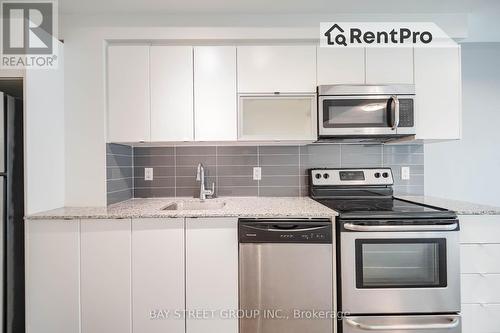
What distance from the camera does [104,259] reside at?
1.66 metres

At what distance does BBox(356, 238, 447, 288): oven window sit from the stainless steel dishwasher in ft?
0.75

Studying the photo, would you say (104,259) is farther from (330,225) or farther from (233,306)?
(330,225)

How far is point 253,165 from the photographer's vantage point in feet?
7.94

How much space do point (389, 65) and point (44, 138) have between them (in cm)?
250

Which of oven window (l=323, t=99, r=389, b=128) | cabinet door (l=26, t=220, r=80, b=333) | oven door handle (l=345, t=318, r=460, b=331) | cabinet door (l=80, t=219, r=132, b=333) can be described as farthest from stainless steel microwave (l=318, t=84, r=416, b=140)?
cabinet door (l=26, t=220, r=80, b=333)

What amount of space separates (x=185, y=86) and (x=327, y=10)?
1192 mm

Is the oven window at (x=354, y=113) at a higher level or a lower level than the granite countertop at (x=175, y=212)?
higher

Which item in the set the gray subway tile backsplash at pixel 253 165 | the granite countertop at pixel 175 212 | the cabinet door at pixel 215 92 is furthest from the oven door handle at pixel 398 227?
the cabinet door at pixel 215 92

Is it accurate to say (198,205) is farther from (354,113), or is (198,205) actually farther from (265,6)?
(265,6)

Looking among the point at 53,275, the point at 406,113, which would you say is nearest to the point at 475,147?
the point at 406,113

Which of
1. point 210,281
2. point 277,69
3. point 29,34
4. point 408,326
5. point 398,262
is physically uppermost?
point 29,34

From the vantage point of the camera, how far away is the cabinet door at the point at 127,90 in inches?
77.6

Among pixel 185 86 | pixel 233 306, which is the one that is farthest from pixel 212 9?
pixel 233 306

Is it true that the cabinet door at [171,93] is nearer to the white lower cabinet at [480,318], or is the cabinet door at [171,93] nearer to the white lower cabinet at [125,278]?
the white lower cabinet at [125,278]
